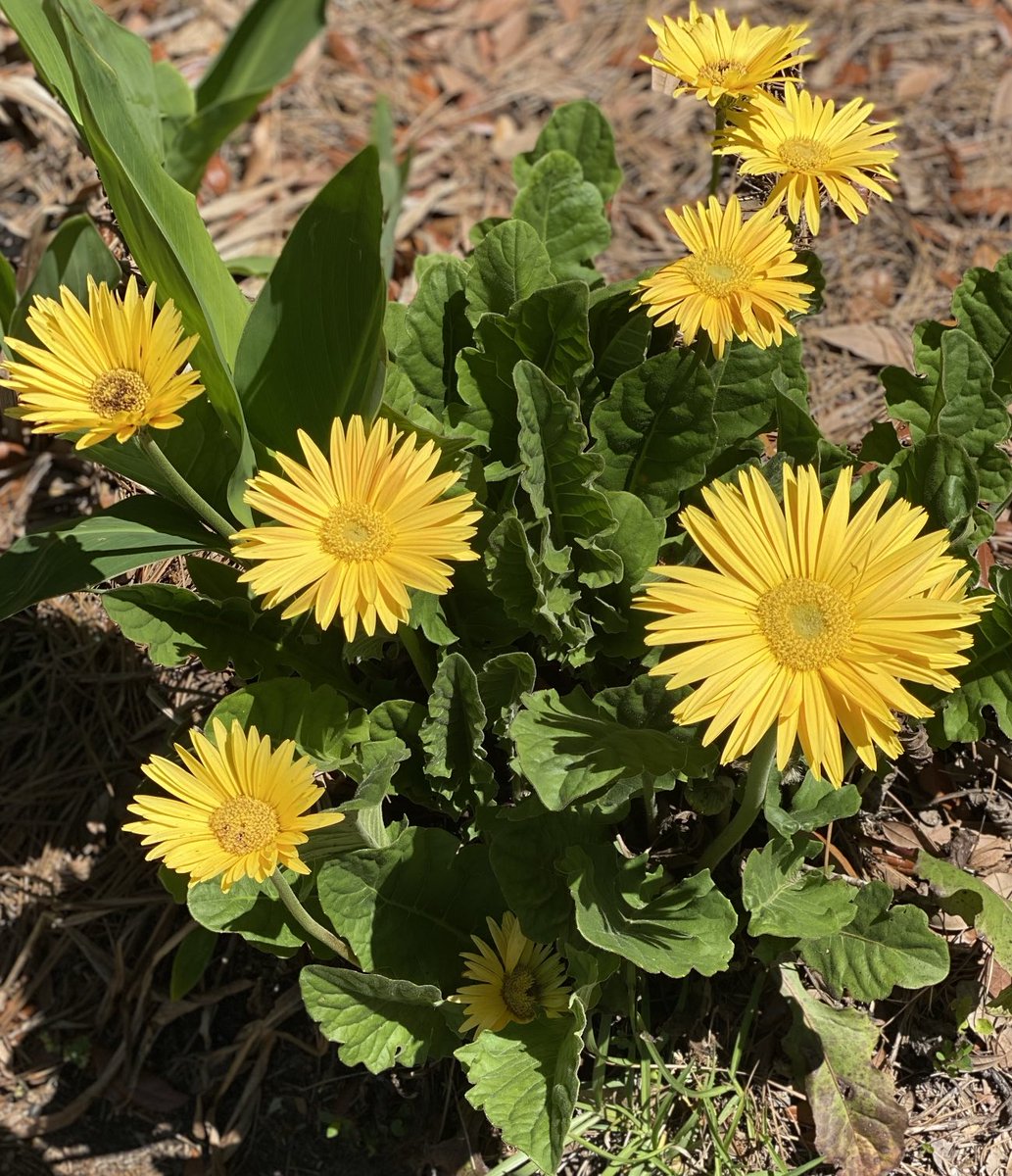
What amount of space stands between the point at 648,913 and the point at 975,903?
59 centimetres

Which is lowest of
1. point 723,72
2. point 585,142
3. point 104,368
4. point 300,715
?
point 300,715

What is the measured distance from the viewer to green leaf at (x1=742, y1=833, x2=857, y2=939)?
178cm

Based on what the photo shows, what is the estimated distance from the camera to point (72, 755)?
276 centimetres

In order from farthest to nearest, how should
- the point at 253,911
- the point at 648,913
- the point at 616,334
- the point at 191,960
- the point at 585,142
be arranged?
the point at 585,142
the point at 191,960
the point at 616,334
the point at 253,911
the point at 648,913

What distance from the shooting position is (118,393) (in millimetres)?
1615

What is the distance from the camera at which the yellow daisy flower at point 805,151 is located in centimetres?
174

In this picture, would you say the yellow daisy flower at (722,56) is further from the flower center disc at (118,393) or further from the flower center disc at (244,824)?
the flower center disc at (244,824)

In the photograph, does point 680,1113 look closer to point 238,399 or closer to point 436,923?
point 436,923

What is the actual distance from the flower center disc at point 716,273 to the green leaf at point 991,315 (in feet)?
1.99

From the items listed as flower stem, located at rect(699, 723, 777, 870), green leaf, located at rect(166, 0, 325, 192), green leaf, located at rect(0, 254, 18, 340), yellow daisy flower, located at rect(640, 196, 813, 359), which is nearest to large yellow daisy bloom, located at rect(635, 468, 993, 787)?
flower stem, located at rect(699, 723, 777, 870)

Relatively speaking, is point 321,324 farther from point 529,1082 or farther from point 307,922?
point 529,1082

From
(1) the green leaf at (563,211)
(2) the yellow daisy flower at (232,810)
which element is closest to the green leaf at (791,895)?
(2) the yellow daisy flower at (232,810)

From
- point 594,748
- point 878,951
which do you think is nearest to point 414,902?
point 594,748

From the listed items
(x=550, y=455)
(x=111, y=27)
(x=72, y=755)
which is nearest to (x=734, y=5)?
(x=111, y=27)
